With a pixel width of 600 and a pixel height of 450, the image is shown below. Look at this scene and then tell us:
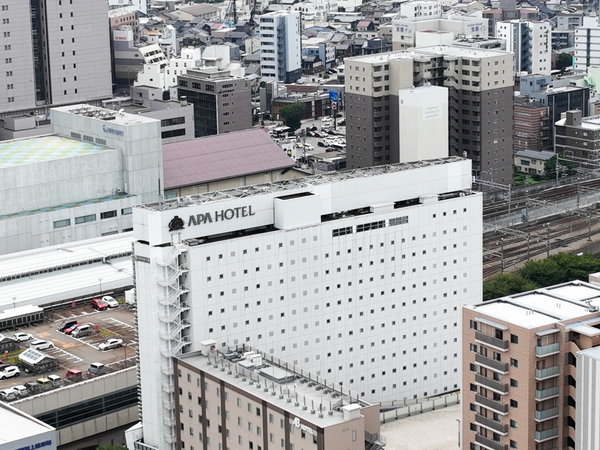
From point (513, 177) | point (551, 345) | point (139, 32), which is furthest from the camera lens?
point (139, 32)

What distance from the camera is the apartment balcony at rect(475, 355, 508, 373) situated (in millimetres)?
57031

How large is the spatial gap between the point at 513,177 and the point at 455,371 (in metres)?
53.4

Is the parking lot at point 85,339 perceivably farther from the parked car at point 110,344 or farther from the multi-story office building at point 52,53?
the multi-story office building at point 52,53

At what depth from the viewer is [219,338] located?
232 ft

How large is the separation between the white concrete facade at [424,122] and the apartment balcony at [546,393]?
5604 cm

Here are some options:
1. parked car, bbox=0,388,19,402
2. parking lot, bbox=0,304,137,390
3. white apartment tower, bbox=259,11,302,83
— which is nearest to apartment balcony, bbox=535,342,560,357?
parking lot, bbox=0,304,137,390

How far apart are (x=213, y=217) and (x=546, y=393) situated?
66.1 feet

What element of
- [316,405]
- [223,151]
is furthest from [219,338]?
[223,151]

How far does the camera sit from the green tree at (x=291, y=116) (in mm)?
155375

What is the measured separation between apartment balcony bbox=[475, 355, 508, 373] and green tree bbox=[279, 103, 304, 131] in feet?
324

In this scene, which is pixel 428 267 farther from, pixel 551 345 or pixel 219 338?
pixel 551 345

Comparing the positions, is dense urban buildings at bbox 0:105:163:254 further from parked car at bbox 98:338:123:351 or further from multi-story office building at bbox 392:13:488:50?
multi-story office building at bbox 392:13:488:50

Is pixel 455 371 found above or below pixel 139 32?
below

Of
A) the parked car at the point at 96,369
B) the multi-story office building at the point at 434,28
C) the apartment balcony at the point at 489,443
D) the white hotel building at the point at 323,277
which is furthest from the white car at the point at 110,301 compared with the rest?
the multi-story office building at the point at 434,28
